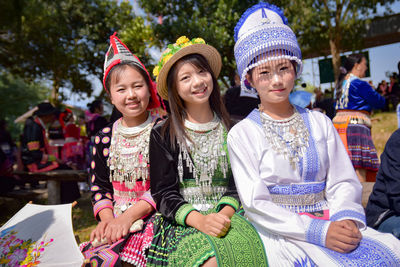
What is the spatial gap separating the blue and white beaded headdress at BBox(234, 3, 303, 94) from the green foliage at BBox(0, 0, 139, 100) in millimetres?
9959

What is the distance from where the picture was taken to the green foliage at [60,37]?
11.6 metres

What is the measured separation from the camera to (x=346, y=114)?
5.03m

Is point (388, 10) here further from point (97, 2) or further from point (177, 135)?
point (177, 135)

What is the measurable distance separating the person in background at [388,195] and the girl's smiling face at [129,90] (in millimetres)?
1851

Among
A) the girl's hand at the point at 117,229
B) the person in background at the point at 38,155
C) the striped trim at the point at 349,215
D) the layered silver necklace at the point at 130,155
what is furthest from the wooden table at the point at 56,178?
the striped trim at the point at 349,215

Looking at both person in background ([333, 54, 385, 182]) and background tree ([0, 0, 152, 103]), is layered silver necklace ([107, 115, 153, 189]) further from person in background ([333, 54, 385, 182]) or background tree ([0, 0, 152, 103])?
background tree ([0, 0, 152, 103])

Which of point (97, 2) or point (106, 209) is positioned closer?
point (106, 209)

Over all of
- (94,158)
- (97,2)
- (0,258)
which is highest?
(97,2)

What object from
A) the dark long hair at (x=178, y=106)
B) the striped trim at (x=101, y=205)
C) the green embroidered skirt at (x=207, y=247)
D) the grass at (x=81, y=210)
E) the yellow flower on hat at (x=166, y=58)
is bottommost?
the grass at (x=81, y=210)

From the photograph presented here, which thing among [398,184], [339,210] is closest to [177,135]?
[339,210]

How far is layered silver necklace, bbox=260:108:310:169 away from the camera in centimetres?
192

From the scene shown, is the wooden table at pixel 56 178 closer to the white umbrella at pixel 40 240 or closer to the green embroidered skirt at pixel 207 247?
the white umbrella at pixel 40 240

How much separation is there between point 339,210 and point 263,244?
0.48 meters

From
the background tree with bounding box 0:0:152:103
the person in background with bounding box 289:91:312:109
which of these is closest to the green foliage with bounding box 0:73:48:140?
the background tree with bounding box 0:0:152:103
